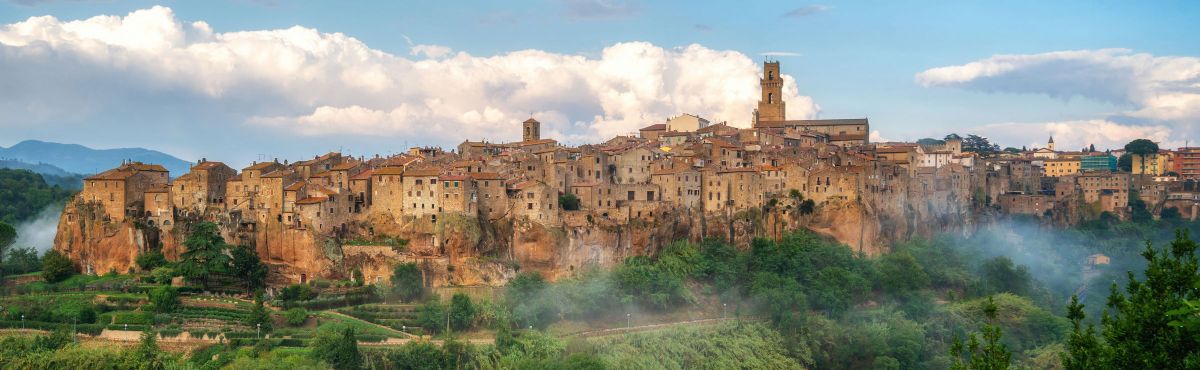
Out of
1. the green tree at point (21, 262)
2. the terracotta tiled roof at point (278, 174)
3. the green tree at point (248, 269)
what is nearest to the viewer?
the green tree at point (248, 269)

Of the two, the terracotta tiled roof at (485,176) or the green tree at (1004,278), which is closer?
the terracotta tiled roof at (485,176)

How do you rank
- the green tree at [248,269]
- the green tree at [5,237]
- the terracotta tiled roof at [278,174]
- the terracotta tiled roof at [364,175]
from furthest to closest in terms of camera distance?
the green tree at [5,237] → the terracotta tiled roof at [364,175] → the terracotta tiled roof at [278,174] → the green tree at [248,269]

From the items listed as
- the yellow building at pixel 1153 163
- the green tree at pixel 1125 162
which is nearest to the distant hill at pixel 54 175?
the green tree at pixel 1125 162

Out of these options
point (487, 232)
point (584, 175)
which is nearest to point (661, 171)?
point (584, 175)

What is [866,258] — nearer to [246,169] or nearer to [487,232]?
[487,232]

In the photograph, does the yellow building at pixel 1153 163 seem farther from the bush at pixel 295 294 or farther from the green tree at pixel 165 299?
the green tree at pixel 165 299

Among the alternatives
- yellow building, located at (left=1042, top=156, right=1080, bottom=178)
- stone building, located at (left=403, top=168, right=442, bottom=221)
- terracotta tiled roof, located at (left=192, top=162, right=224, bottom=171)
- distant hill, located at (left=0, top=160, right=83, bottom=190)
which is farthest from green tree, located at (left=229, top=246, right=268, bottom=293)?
distant hill, located at (left=0, top=160, right=83, bottom=190)

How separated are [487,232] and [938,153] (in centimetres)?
3358

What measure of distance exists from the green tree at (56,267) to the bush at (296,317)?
500 inches

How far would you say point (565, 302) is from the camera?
1847 inches

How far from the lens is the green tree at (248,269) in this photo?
157 ft

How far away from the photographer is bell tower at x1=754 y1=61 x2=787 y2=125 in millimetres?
79125

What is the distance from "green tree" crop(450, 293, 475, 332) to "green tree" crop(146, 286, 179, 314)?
1122 cm

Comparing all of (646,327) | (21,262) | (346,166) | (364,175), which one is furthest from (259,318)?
(21,262)
